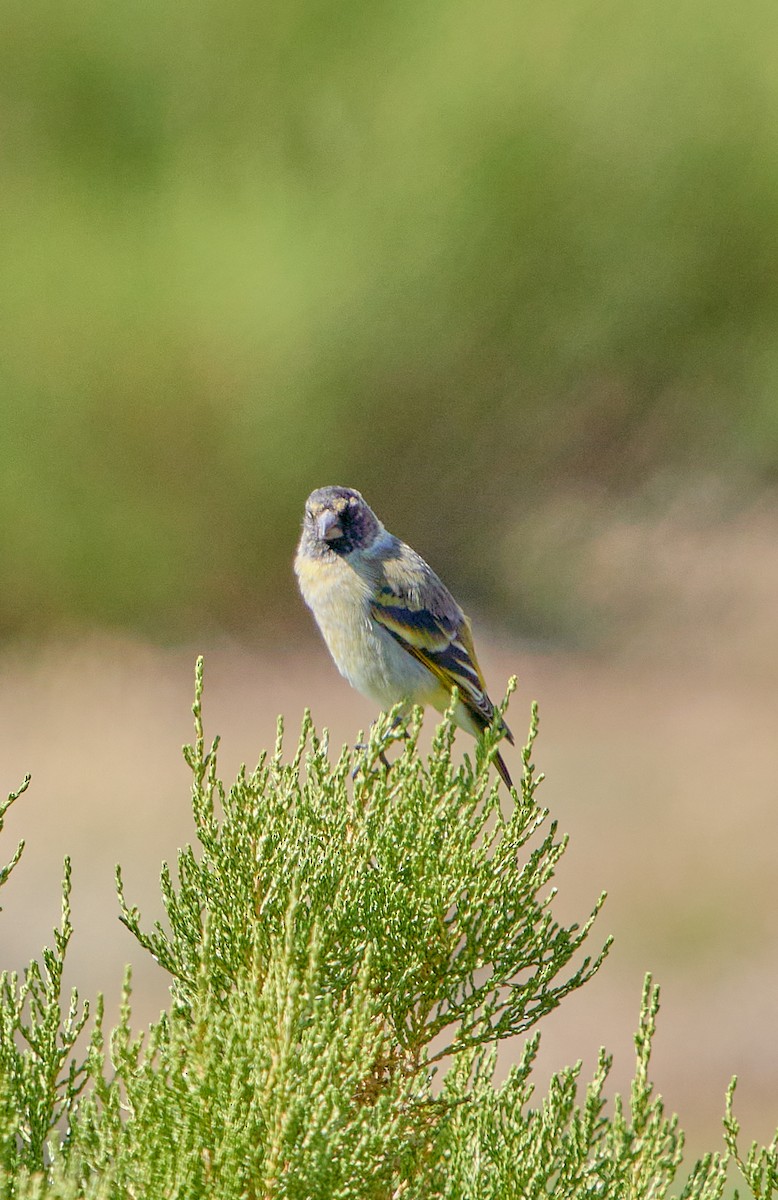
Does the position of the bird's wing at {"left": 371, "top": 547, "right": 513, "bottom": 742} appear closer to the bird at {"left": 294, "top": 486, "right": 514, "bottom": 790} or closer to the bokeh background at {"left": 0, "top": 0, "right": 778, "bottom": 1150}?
the bird at {"left": 294, "top": 486, "right": 514, "bottom": 790}

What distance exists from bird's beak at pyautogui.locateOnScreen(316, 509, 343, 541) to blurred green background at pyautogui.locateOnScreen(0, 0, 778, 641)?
5166mm

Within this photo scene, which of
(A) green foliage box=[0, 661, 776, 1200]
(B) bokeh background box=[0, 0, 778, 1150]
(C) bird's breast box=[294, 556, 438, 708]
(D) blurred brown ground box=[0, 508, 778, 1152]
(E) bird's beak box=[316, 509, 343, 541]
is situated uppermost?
(B) bokeh background box=[0, 0, 778, 1150]

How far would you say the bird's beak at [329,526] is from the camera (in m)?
2.76

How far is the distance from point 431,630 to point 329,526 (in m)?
0.30

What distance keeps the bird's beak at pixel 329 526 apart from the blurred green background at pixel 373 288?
5.17m

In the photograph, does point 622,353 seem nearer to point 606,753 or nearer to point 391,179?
point 391,179

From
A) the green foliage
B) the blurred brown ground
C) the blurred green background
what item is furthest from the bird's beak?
the blurred green background

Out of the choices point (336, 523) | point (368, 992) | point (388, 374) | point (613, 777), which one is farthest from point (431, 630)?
point (388, 374)

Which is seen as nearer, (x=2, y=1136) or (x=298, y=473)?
(x=2, y=1136)

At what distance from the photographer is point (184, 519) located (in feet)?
28.3

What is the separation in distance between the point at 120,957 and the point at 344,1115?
5015 mm

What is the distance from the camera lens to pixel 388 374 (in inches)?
328

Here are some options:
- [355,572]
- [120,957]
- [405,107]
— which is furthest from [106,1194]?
[405,107]

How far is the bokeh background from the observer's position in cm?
736
